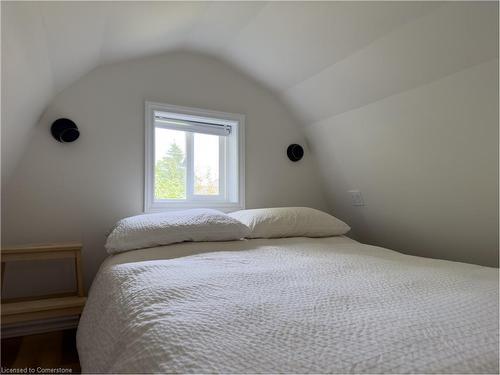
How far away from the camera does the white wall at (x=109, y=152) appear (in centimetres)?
204

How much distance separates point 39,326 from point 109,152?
1.20 m

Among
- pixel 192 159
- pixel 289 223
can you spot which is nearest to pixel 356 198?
pixel 289 223

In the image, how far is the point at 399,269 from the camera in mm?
1404

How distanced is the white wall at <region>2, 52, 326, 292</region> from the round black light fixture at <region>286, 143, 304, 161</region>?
110 mm

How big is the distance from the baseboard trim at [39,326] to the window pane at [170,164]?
1010 millimetres

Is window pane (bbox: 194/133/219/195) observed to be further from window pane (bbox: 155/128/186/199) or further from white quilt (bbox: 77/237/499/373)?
white quilt (bbox: 77/237/499/373)

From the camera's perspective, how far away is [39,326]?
6.57ft

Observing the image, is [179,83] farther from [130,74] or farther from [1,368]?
[1,368]

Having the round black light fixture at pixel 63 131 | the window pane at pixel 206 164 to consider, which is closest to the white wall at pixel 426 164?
the window pane at pixel 206 164

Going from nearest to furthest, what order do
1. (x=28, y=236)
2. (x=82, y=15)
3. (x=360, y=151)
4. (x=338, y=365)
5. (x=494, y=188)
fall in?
(x=338, y=365) < (x=82, y=15) < (x=494, y=188) < (x=28, y=236) < (x=360, y=151)

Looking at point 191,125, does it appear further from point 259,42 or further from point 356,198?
point 356,198

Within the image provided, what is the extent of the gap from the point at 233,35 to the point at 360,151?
129cm

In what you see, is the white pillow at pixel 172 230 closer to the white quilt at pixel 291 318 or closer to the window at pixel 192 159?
the white quilt at pixel 291 318

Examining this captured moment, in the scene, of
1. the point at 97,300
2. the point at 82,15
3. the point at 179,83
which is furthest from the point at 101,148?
the point at 97,300
